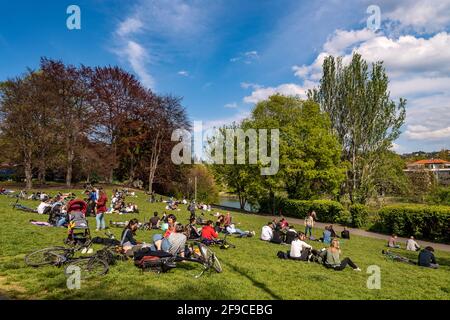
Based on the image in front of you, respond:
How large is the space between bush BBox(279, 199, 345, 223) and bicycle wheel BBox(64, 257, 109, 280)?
88.9 feet

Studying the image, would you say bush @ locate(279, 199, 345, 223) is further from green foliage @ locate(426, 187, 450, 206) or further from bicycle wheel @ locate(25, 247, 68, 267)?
bicycle wheel @ locate(25, 247, 68, 267)

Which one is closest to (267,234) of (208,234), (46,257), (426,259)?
(208,234)

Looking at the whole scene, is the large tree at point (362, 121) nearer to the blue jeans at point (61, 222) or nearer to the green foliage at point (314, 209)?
the green foliage at point (314, 209)

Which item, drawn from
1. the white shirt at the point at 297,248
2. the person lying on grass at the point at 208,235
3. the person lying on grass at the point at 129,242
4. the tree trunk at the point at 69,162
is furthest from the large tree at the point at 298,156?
the person lying on grass at the point at 129,242

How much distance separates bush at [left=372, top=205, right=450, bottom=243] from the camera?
78.2 feet

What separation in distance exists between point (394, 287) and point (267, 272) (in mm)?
3868

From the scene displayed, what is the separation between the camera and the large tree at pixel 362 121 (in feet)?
137

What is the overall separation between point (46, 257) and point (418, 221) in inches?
1026

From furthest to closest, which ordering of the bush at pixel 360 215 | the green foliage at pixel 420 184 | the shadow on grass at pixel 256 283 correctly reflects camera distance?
the green foliage at pixel 420 184
the bush at pixel 360 215
the shadow on grass at pixel 256 283

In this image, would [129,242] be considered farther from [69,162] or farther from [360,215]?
[69,162]

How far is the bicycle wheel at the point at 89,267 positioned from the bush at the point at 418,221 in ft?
80.2

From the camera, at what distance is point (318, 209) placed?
109 feet

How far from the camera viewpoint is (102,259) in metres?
9.21
